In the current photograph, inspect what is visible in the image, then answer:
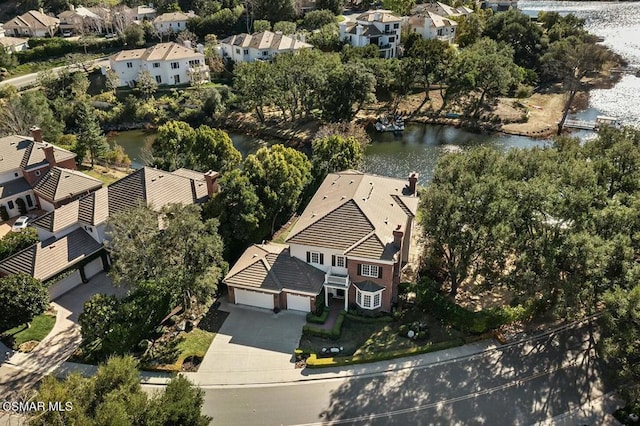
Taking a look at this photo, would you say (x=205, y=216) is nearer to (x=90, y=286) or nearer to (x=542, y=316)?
(x=90, y=286)

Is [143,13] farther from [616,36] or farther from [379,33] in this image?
[616,36]

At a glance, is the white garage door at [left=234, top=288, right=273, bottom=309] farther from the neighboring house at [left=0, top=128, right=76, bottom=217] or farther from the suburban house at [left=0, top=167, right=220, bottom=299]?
the neighboring house at [left=0, top=128, right=76, bottom=217]

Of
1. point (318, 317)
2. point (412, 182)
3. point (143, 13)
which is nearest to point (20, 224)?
point (318, 317)

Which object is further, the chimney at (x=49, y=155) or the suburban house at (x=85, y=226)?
the chimney at (x=49, y=155)

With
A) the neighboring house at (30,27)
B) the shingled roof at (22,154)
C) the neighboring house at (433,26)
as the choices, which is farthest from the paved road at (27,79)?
the neighboring house at (433,26)

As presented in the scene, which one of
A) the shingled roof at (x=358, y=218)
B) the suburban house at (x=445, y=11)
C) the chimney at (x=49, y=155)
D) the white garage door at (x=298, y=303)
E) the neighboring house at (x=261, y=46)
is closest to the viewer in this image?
the shingled roof at (x=358, y=218)

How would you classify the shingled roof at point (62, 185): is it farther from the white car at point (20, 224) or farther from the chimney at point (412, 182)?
the chimney at point (412, 182)

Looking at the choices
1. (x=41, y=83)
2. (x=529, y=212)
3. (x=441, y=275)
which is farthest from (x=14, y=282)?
(x=41, y=83)
